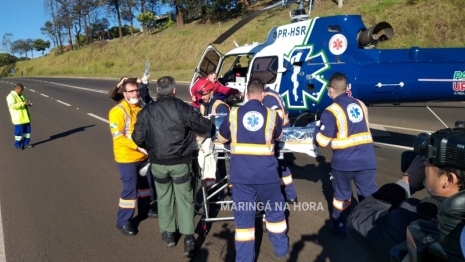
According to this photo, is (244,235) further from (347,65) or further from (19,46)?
(19,46)

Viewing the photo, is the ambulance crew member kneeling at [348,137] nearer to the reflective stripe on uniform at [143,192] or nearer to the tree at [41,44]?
the reflective stripe on uniform at [143,192]

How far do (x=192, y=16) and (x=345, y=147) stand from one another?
52.1 meters

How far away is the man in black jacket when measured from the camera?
389 centimetres

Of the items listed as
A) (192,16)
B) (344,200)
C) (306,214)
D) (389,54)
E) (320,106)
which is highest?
(192,16)

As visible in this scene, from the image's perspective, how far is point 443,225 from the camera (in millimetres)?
1251

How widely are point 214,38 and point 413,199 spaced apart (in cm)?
3985

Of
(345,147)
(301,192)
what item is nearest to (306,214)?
(301,192)

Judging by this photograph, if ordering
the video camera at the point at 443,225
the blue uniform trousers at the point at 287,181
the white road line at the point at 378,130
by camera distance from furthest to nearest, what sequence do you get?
the white road line at the point at 378,130 < the blue uniform trousers at the point at 287,181 < the video camera at the point at 443,225

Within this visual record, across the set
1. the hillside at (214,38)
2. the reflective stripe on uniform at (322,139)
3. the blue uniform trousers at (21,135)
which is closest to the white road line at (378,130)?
the reflective stripe on uniform at (322,139)

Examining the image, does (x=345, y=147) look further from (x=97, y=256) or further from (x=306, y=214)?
(x=97, y=256)

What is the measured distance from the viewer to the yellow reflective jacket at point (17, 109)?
32.2ft

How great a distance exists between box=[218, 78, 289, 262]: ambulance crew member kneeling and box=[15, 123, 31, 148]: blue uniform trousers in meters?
7.89

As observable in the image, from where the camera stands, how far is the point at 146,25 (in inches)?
2493

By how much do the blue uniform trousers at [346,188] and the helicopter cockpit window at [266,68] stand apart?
395 cm
